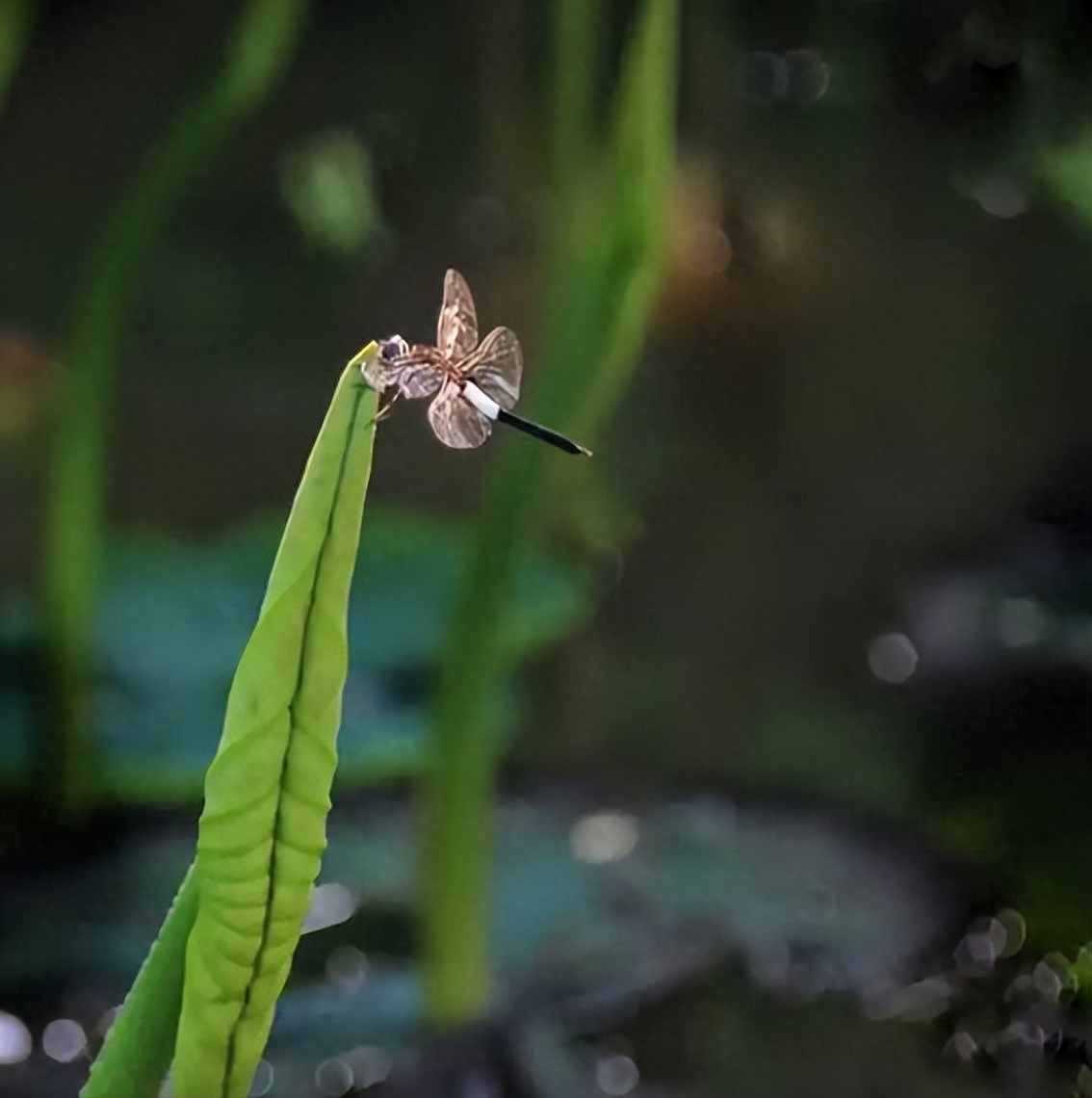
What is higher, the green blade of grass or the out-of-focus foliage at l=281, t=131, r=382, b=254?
the out-of-focus foliage at l=281, t=131, r=382, b=254

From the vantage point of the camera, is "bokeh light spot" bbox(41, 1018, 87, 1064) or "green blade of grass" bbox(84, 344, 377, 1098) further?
"bokeh light spot" bbox(41, 1018, 87, 1064)


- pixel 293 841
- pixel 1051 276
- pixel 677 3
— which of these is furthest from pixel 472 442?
pixel 1051 276

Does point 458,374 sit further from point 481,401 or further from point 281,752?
point 281,752

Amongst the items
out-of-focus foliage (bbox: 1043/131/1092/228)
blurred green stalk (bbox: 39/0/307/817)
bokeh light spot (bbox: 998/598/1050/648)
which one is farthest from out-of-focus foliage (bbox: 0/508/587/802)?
out-of-focus foliage (bbox: 1043/131/1092/228)

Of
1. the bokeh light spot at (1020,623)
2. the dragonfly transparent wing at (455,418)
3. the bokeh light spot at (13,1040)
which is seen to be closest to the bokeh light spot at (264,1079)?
the bokeh light spot at (13,1040)

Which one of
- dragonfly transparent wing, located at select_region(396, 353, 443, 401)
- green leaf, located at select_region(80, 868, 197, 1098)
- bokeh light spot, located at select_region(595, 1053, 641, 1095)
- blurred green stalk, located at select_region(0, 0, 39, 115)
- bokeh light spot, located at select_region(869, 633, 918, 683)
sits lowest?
bokeh light spot, located at select_region(595, 1053, 641, 1095)

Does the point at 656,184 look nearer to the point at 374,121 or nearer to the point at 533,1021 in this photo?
the point at 374,121

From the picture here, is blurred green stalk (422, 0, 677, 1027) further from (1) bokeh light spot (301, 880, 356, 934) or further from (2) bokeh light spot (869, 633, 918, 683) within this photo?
(2) bokeh light spot (869, 633, 918, 683)
